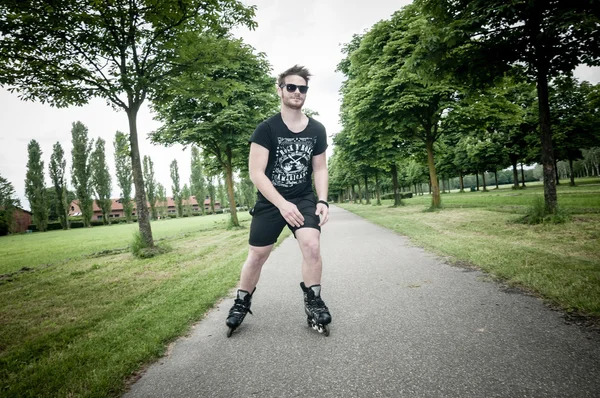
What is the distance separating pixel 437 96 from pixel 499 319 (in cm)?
1472

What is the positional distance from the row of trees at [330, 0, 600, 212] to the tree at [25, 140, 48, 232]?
51.6m

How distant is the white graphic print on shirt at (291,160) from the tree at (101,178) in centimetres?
6086

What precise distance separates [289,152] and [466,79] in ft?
29.3

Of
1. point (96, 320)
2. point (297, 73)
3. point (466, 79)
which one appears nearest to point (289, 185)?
point (297, 73)

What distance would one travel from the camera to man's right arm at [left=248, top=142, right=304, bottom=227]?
8.25 ft

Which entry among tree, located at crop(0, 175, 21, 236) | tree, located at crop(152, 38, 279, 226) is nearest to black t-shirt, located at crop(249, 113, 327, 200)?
tree, located at crop(152, 38, 279, 226)

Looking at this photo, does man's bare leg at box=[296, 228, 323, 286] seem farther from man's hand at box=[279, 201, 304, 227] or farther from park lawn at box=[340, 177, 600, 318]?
park lawn at box=[340, 177, 600, 318]

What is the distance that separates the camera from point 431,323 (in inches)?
102

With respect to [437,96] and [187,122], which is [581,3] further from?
[187,122]

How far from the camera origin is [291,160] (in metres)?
2.80

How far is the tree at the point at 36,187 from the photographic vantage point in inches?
1818

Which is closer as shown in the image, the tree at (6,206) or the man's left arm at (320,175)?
the man's left arm at (320,175)

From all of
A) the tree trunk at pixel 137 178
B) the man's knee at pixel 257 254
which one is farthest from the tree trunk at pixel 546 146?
the tree trunk at pixel 137 178

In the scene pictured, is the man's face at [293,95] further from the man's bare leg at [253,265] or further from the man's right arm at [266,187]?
the man's bare leg at [253,265]
